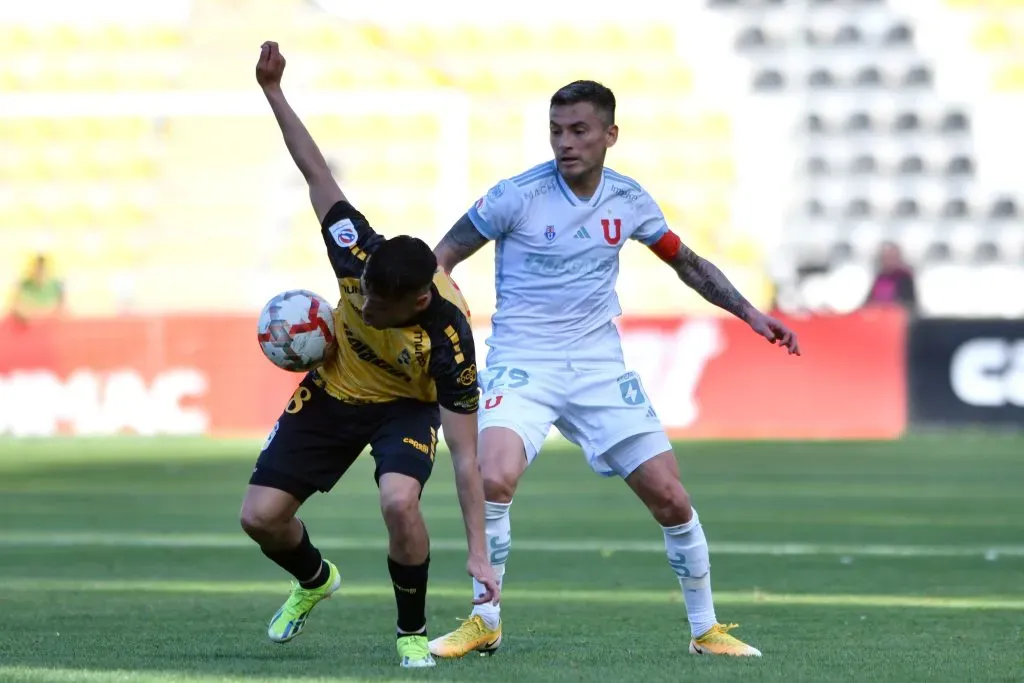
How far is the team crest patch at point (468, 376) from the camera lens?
570cm

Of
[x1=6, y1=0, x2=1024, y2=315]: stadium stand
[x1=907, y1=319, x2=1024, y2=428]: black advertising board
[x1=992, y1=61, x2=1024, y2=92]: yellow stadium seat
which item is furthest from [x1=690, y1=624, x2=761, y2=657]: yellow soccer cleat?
[x1=992, y1=61, x2=1024, y2=92]: yellow stadium seat

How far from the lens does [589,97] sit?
6.38 meters

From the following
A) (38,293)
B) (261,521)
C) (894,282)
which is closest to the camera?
(261,521)

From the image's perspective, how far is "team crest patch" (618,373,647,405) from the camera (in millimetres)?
6480

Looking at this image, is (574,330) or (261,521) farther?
(574,330)

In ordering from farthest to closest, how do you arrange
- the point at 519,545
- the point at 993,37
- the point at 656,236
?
1. the point at 993,37
2. the point at 519,545
3. the point at 656,236

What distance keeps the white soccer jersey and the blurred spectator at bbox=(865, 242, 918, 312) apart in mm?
14621

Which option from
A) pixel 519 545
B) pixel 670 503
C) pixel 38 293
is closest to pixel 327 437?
pixel 670 503

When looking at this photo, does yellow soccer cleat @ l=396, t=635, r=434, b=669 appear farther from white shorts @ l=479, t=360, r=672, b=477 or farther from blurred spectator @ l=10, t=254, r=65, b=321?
blurred spectator @ l=10, t=254, r=65, b=321

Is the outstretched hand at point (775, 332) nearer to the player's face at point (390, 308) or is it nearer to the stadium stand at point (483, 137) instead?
the player's face at point (390, 308)

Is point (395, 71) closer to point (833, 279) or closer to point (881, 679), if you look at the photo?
point (833, 279)

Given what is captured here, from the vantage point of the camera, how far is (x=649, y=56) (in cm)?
2697

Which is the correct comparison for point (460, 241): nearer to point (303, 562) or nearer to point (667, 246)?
point (667, 246)

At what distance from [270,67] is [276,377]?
13458mm
